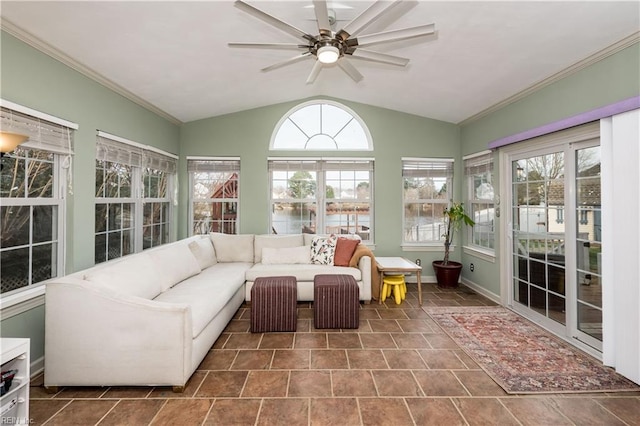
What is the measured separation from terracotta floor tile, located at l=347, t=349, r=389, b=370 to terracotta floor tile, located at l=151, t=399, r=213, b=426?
3.82ft

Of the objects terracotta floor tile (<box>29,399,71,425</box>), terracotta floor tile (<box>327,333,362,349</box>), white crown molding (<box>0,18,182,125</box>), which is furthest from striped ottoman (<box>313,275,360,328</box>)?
white crown molding (<box>0,18,182,125</box>)

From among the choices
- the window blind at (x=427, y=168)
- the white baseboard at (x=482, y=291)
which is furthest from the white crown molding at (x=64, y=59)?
the white baseboard at (x=482, y=291)

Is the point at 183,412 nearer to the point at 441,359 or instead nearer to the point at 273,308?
the point at 273,308

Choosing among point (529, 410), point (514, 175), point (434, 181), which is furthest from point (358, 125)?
point (529, 410)

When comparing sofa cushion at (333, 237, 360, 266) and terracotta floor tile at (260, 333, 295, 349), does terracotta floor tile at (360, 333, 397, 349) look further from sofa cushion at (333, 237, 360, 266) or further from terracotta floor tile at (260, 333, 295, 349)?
sofa cushion at (333, 237, 360, 266)

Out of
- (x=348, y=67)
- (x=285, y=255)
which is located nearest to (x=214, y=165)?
(x=285, y=255)

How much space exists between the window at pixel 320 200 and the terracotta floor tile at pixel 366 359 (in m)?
2.63

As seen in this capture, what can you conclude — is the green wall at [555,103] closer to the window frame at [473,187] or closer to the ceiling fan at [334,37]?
the window frame at [473,187]

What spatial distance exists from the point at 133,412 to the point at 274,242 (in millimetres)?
2897

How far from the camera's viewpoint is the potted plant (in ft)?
15.9

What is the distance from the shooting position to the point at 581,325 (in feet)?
9.84

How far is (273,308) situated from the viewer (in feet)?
10.6

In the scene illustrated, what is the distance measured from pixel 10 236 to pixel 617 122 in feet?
15.9

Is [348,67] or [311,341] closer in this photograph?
[348,67]
